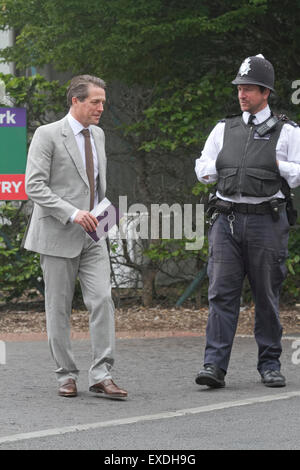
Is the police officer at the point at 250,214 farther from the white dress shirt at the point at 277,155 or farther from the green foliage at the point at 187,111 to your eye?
the green foliage at the point at 187,111

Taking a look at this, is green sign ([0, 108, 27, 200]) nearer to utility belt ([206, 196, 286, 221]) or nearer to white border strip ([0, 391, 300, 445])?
utility belt ([206, 196, 286, 221])

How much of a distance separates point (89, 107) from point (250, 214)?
4.08 feet

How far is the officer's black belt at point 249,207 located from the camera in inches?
278

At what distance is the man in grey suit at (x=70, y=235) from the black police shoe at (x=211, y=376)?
61 centimetres

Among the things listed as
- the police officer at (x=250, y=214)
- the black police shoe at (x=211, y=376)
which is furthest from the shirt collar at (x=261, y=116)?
the black police shoe at (x=211, y=376)

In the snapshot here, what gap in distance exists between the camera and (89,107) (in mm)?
6875

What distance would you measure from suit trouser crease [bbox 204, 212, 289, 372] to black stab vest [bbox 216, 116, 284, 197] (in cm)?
21

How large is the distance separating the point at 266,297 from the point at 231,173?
2.82ft

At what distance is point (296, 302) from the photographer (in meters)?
12.0

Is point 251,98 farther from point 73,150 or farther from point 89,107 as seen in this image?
point 73,150

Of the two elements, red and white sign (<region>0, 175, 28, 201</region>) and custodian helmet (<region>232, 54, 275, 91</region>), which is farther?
red and white sign (<region>0, 175, 28, 201</region>)

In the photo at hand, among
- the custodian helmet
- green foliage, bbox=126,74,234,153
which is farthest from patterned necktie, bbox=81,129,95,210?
green foliage, bbox=126,74,234,153

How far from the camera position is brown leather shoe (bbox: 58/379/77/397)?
6770 millimetres

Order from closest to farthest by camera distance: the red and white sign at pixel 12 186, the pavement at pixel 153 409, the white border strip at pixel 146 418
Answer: the pavement at pixel 153 409
the white border strip at pixel 146 418
the red and white sign at pixel 12 186
